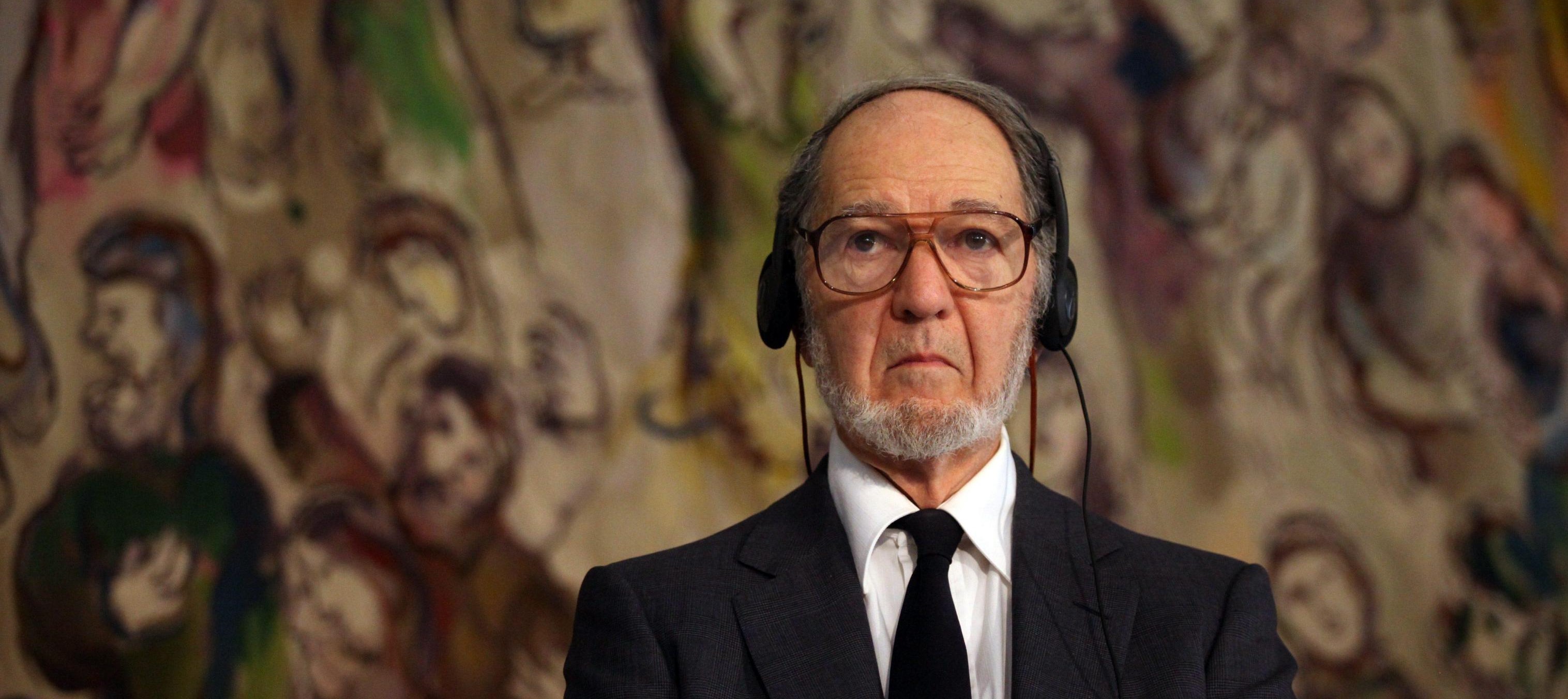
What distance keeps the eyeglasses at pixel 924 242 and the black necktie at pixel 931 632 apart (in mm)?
311

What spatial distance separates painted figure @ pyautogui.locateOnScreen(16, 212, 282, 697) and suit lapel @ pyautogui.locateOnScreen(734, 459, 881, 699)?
71.3 inches

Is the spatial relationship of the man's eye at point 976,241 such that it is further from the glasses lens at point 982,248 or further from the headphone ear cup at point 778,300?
the headphone ear cup at point 778,300

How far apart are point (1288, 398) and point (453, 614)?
230cm

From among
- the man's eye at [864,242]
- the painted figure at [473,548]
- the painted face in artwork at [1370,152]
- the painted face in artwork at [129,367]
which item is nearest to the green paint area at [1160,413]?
the painted face in artwork at [1370,152]

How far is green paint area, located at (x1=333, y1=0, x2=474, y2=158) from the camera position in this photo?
10.4ft

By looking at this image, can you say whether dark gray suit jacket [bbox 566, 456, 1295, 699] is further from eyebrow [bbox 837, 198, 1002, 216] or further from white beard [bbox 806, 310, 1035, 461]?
eyebrow [bbox 837, 198, 1002, 216]

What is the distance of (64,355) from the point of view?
2.89 meters

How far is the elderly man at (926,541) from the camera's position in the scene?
1.48 m

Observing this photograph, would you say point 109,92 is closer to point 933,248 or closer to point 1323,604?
point 933,248

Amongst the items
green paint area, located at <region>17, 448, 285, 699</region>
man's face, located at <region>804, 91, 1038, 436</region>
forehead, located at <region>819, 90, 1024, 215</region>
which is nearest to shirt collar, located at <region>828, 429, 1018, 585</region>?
man's face, located at <region>804, 91, 1038, 436</region>

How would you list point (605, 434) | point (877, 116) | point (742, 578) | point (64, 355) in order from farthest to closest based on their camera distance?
point (605, 434), point (64, 355), point (877, 116), point (742, 578)

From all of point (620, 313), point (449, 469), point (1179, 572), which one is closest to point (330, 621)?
point (449, 469)

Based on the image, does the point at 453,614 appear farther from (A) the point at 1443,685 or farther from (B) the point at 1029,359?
(A) the point at 1443,685

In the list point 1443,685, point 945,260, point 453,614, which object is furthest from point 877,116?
point 1443,685
